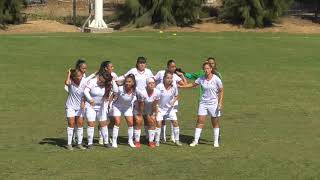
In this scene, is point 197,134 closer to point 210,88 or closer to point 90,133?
point 210,88

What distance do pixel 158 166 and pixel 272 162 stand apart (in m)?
2.36

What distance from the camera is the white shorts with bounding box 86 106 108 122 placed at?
15.7 m

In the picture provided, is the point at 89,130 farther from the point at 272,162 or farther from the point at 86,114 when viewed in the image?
the point at 272,162

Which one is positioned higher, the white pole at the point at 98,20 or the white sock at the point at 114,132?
the white sock at the point at 114,132

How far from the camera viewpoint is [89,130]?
1582 centimetres

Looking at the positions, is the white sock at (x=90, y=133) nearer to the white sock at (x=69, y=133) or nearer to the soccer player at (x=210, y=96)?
the white sock at (x=69, y=133)

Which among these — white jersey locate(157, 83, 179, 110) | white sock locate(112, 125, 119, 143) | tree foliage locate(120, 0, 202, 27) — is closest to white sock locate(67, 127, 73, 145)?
white sock locate(112, 125, 119, 143)

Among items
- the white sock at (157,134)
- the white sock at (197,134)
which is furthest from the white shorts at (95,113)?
the white sock at (197,134)

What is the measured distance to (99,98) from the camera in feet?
51.4

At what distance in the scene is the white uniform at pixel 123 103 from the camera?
15914 millimetres

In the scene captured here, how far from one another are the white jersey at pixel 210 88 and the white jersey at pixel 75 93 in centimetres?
262

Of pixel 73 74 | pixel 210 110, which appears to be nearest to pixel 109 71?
pixel 73 74

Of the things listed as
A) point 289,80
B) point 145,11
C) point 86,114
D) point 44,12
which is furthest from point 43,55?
point 44,12

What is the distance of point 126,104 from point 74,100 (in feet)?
3.86
